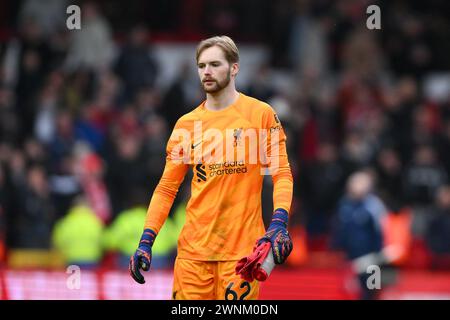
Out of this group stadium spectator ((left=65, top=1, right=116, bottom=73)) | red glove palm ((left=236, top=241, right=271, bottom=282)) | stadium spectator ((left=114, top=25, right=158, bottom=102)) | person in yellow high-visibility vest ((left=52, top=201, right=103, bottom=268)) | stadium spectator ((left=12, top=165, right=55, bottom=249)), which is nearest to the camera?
red glove palm ((left=236, top=241, right=271, bottom=282))

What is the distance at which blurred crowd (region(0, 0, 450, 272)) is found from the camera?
1608 cm

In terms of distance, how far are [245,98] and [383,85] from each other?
37.2 ft

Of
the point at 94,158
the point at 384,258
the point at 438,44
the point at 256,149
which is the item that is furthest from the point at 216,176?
the point at 438,44

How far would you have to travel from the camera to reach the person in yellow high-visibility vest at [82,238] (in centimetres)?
1522

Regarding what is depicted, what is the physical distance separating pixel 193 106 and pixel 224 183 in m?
9.36

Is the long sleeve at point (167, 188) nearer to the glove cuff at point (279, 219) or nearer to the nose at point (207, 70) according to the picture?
the nose at point (207, 70)

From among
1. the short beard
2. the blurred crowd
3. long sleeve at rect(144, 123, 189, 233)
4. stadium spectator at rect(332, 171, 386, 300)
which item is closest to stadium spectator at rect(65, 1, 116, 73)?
the blurred crowd

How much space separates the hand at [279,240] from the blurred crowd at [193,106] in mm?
6261

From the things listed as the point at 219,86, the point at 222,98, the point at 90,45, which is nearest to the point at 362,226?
the point at 90,45

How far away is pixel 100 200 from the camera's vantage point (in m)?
16.1

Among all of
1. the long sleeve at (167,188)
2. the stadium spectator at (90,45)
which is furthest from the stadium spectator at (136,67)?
the long sleeve at (167,188)

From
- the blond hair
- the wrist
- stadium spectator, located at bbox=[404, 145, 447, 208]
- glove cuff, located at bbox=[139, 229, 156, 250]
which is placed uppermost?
the blond hair

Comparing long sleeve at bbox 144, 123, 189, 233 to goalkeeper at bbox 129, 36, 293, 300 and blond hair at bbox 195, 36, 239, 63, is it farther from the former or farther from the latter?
blond hair at bbox 195, 36, 239, 63

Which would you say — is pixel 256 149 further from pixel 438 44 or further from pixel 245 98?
pixel 438 44
